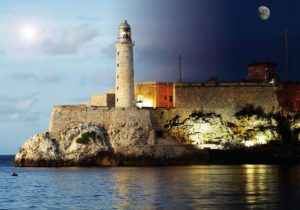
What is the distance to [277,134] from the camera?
51062mm

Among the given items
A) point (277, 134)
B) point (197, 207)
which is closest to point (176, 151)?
point (277, 134)

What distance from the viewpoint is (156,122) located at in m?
50.0

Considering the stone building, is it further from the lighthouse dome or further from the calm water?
the calm water

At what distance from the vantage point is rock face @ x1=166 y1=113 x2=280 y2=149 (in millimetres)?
49719

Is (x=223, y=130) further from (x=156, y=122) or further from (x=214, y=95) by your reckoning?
(x=156, y=122)

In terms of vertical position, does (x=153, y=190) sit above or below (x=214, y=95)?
below

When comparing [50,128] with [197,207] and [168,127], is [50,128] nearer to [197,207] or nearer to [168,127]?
[168,127]

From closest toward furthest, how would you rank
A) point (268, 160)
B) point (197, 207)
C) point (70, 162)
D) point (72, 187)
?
point (197, 207), point (72, 187), point (70, 162), point (268, 160)

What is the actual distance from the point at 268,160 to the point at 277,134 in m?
3.12

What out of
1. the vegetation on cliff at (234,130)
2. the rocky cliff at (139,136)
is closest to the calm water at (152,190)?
the rocky cliff at (139,136)

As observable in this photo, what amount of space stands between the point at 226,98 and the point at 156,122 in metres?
7.61

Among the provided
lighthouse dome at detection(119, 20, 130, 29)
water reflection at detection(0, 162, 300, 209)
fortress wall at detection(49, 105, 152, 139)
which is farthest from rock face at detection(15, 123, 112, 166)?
lighthouse dome at detection(119, 20, 130, 29)

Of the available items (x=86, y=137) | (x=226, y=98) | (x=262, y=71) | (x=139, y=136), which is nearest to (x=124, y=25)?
(x=139, y=136)

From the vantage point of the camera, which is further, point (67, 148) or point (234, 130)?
point (234, 130)
